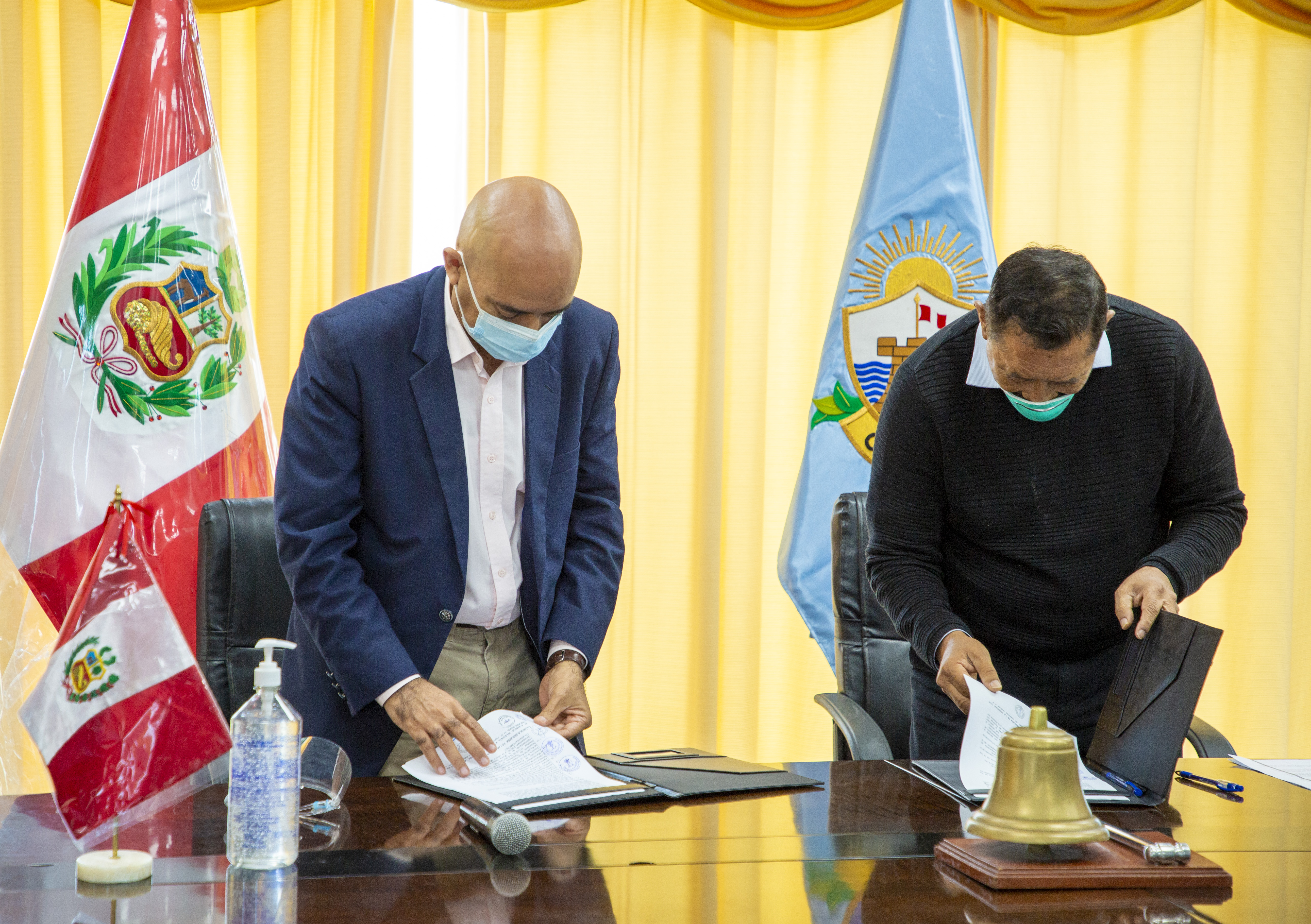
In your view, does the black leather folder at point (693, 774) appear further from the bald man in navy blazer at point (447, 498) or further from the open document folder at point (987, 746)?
the open document folder at point (987, 746)

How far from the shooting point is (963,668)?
1.77 m

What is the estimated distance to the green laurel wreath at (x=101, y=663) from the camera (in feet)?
3.64

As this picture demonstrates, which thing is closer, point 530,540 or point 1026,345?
point 1026,345

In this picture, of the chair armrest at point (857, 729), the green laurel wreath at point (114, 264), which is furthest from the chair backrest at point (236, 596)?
the chair armrest at point (857, 729)

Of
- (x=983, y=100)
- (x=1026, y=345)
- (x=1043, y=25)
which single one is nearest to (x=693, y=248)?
(x=983, y=100)

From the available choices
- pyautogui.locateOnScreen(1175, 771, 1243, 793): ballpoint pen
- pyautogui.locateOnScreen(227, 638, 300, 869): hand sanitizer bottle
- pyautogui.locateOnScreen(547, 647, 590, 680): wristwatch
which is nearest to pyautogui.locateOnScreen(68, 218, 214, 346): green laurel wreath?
pyautogui.locateOnScreen(547, 647, 590, 680): wristwatch

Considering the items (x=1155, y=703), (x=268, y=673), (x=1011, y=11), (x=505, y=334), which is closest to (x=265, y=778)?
(x=268, y=673)

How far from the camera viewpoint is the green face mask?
6.16 feet

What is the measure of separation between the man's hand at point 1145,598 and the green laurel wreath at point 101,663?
1.38 meters

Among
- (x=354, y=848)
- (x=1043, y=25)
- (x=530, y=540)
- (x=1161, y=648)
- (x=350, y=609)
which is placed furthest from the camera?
(x=1043, y=25)

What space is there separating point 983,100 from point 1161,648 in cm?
240

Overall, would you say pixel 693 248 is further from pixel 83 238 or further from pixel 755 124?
pixel 83 238

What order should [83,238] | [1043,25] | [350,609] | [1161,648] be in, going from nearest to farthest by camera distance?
[1161,648] < [350,609] < [83,238] < [1043,25]

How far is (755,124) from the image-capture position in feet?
11.7
